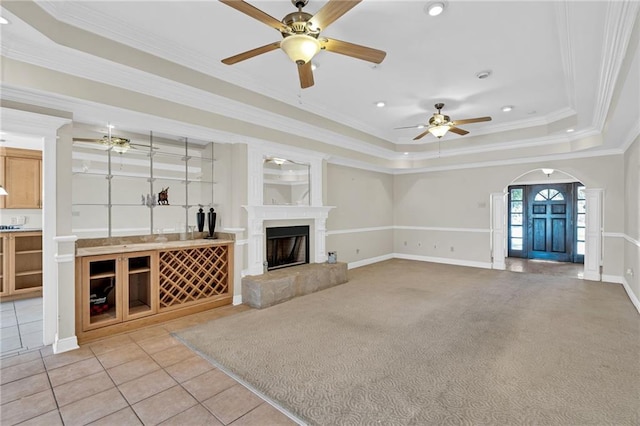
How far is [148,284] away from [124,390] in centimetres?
167

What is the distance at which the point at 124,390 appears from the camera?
7.97ft

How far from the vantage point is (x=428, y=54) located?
3617 mm

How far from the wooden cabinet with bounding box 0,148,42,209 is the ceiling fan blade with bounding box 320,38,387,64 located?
5.38 m

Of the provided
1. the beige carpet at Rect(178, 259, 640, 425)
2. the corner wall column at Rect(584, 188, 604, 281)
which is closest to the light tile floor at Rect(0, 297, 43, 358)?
the beige carpet at Rect(178, 259, 640, 425)

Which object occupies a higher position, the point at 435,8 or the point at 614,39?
the point at 435,8

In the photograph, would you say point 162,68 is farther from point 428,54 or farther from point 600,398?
point 600,398

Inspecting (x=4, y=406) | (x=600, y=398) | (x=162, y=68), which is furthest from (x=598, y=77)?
(x=4, y=406)

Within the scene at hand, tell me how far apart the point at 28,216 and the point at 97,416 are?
465cm

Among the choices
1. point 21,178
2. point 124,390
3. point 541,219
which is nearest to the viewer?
point 124,390

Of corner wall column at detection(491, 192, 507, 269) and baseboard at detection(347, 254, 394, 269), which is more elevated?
corner wall column at detection(491, 192, 507, 269)

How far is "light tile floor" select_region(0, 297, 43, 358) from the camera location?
3.15 m

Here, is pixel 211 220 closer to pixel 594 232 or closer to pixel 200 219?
pixel 200 219

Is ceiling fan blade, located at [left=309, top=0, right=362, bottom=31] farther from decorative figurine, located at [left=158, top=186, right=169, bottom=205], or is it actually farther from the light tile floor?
the light tile floor

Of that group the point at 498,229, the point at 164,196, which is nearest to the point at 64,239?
the point at 164,196
